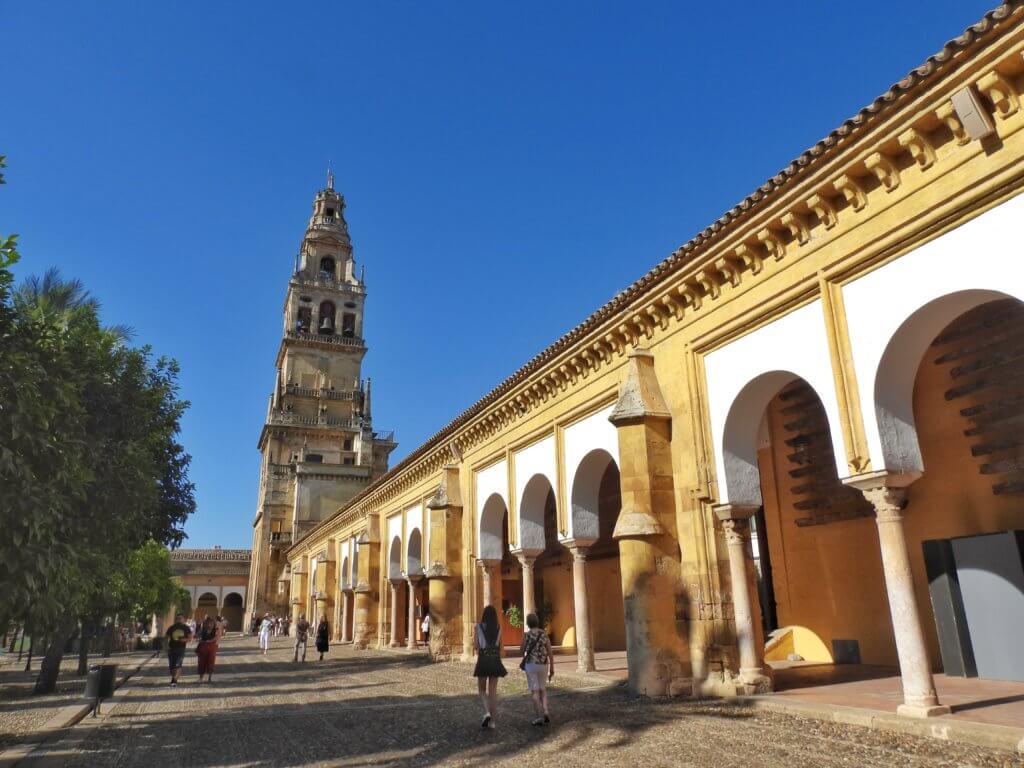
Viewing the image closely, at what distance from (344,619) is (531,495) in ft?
70.1

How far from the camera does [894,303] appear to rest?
25.5 ft

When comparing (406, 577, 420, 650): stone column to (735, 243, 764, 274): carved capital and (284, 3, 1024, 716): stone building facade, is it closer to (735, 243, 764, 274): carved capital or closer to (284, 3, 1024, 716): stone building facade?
(284, 3, 1024, 716): stone building facade

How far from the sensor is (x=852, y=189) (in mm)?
8266

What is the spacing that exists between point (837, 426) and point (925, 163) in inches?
117

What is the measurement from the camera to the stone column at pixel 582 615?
42.5 ft

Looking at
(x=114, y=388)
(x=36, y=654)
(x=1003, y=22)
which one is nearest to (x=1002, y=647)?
(x=1003, y=22)

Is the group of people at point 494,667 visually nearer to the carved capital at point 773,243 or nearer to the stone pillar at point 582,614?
the stone pillar at point 582,614

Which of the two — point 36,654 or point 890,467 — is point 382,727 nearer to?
point 890,467

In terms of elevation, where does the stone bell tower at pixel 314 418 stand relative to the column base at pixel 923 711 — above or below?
above

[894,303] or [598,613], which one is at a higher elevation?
[894,303]

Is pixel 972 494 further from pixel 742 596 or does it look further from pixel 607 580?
pixel 607 580

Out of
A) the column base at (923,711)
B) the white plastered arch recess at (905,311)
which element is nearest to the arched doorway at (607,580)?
the white plastered arch recess at (905,311)

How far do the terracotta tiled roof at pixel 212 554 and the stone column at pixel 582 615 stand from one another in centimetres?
5410

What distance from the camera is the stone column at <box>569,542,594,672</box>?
42.5 feet
